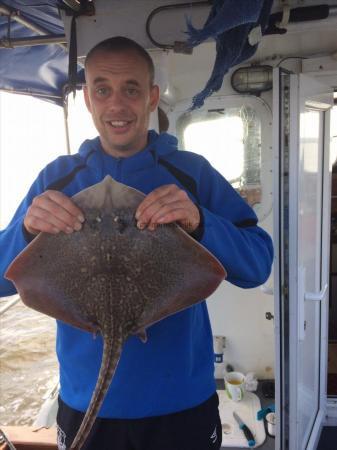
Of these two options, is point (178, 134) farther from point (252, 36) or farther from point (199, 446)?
point (199, 446)

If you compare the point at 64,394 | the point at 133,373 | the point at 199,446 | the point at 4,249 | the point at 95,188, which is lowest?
the point at 199,446

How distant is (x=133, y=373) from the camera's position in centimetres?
178

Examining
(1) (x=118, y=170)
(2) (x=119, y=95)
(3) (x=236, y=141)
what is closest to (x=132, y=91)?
(2) (x=119, y=95)

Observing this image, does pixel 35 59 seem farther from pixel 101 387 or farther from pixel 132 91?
pixel 101 387

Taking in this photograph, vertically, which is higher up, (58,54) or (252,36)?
(58,54)

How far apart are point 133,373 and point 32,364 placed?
494cm

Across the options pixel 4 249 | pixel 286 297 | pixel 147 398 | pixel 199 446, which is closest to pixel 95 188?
pixel 4 249

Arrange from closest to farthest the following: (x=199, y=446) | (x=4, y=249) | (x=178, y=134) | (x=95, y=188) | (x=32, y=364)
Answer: (x=95, y=188) < (x=4, y=249) < (x=199, y=446) < (x=178, y=134) < (x=32, y=364)

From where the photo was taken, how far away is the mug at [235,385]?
13.7 feet

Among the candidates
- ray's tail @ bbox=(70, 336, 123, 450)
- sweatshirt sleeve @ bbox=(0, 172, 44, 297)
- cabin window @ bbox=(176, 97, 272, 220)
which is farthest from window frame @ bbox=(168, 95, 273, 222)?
ray's tail @ bbox=(70, 336, 123, 450)

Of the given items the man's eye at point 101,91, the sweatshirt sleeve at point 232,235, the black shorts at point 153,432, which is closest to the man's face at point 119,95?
the man's eye at point 101,91

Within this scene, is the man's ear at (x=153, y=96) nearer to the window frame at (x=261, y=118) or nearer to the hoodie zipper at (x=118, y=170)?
the hoodie zipper at (x=118, y=170)

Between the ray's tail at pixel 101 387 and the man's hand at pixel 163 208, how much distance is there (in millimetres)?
455

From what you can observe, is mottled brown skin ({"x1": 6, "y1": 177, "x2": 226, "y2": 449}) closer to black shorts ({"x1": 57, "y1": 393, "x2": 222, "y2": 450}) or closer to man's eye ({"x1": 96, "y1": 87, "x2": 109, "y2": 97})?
black shorts ({"x1": 57, "y1": 393, "x2": 222, "y2": 450})
